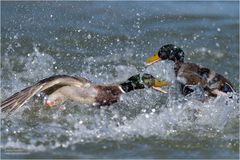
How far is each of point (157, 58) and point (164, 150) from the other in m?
1.81

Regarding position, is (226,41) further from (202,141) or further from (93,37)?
(202,141)

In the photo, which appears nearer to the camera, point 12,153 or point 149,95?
point 12,153

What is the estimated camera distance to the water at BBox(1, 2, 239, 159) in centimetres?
796

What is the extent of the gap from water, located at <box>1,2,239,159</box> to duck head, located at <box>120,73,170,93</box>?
0.16m

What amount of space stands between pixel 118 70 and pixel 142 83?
64.8 inches

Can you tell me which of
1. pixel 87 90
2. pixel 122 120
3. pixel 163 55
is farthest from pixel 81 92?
pixel 163 55

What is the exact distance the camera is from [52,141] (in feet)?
25.9

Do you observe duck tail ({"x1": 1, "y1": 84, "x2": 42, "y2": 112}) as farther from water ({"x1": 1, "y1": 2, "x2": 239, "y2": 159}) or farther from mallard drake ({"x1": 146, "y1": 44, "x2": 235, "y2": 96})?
mallard drake ({"x1": 146, "y1": 44, "x2": 235, "y2": 96})

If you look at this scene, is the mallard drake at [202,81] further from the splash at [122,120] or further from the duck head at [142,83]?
the duck head at [142,83]

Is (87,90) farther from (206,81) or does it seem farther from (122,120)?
(206,81)

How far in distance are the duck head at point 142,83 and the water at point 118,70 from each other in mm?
157

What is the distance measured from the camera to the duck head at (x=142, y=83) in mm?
9117

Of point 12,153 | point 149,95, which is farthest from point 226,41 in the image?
point 12,153

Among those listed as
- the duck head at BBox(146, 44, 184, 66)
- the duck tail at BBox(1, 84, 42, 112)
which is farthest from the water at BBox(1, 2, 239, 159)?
the duck head at BBox(146, 44, 184, 66)
